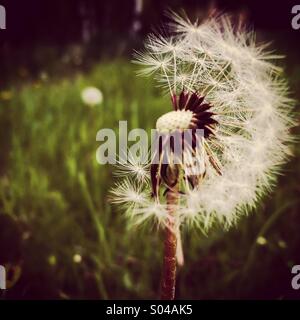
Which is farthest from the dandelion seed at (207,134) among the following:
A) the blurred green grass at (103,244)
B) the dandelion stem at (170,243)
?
the blurred green grass at (103,244)

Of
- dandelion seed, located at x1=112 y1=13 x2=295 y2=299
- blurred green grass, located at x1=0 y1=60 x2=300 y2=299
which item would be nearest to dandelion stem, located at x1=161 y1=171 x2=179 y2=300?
dandelion seed, located at x1=112 y1=13 x2=295 y2=299

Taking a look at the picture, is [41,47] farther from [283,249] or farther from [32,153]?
[283,249]

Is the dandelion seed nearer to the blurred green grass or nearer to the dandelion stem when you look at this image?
the dandelion stem

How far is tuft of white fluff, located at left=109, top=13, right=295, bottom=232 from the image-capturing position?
2.70 feet

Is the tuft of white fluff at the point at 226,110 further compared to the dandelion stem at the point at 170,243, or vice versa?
the tuft of white fluff at the point at 226,110

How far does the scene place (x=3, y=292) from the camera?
3.45 feet

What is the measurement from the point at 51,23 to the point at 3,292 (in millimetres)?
4551

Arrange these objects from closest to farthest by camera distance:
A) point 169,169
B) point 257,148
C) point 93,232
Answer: point 169,169 → point 257,148 → point 93,232

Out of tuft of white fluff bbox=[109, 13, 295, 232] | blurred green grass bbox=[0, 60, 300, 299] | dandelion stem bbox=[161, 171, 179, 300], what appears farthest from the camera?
blurred green grass bbox=[0, 60, 300, 299]

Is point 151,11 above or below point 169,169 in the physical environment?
above

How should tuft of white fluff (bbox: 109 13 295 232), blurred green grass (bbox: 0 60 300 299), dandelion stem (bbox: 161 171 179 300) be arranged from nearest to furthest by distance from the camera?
1. dandelion stem (bbox: 161 171 179 300)
2. tuft of white fluff (bbox: 109 13 295 232)
3. blurred green grass (bbox: 0 60 300 299)

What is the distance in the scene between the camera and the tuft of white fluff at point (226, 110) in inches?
32.4

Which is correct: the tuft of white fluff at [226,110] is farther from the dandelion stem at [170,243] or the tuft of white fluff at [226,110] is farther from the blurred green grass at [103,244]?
the blurred green grass at [103,244]
